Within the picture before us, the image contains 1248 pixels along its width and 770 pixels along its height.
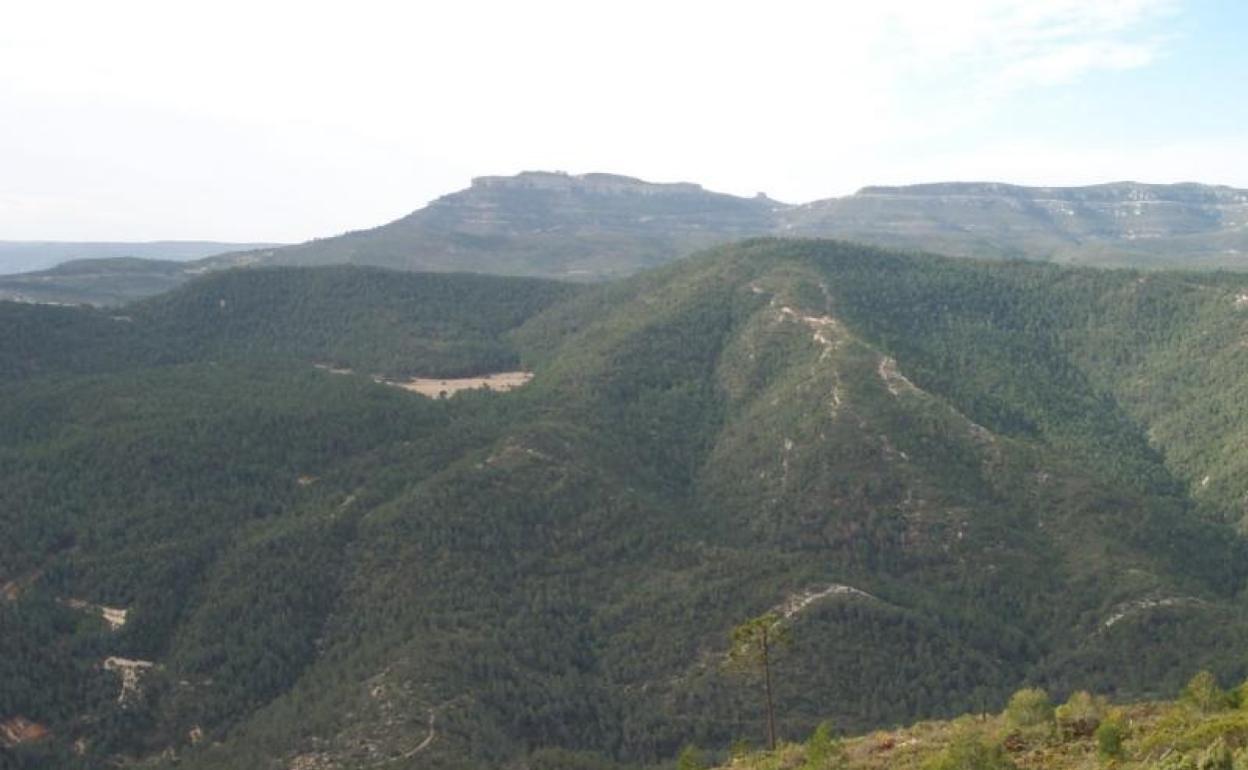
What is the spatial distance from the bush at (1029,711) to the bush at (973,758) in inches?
528

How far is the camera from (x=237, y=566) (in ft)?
520

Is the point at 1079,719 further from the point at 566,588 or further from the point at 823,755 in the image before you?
the point at 566,588

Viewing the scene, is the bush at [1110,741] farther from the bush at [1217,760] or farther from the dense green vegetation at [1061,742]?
the bush at [1217,760]

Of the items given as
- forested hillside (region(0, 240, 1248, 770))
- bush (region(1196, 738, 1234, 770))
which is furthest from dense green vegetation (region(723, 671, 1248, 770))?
forested hillside (region(0, 240, 1248, 770))

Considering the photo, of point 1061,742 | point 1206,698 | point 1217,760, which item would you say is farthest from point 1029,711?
point 1217,760

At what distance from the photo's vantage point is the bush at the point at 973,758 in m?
57.1

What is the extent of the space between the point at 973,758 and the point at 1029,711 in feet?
64.7

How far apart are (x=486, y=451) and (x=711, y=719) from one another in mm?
80652

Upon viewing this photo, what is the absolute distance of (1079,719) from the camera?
2694 inches

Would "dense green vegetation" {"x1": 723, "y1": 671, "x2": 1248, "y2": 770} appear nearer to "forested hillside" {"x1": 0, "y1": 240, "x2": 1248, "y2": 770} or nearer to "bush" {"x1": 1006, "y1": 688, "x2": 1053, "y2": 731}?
"bush" {"x1": 1006, "y1": 688, "x2": 1053, "y2": 731}

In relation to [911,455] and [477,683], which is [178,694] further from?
[911,455]

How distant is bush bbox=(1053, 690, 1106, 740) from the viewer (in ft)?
218

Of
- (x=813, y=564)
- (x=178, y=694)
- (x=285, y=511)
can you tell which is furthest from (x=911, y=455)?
(x=178, y=694)

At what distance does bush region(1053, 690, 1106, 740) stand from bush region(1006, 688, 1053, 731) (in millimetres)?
1930
